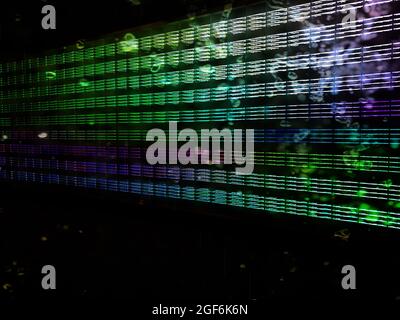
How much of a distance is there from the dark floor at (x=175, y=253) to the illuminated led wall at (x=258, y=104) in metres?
0.09

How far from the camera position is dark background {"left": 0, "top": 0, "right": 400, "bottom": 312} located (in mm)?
1642

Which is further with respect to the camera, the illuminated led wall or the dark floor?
the dark floor

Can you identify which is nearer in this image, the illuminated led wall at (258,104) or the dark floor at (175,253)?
the illuminated led wall at (258,104)

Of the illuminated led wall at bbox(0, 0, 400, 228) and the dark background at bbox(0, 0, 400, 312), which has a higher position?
the illuminated led wall at bbox(0, 0, 400, 228)

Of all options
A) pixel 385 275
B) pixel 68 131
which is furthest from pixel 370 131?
pixel 68 131

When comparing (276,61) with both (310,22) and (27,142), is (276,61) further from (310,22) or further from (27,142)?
(27,142)

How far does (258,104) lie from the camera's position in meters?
1.75

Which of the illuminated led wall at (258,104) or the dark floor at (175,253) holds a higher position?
the illuminated led wall at (258,104)

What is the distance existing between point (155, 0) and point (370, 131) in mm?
1236

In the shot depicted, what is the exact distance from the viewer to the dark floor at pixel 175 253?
5.31 feet

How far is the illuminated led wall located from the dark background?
0.24 ft

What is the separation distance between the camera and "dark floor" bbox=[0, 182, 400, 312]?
1618 millimetres

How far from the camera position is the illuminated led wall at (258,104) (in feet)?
A: 4.87

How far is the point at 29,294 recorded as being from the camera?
247 cm
